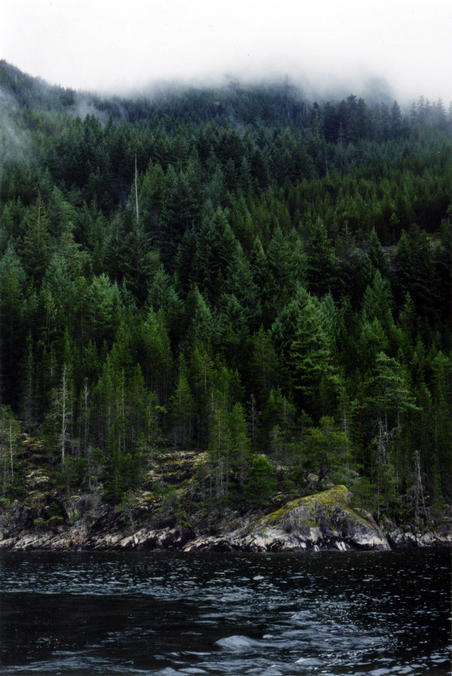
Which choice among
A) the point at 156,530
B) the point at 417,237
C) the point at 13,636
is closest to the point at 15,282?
the point at 156,530

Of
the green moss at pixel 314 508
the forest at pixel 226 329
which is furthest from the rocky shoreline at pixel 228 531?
the forest at pixel 226 329

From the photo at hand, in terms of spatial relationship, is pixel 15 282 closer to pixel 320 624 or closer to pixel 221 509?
pixel 221 509

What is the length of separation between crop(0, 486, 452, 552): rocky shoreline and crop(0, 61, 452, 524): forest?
2216 mm

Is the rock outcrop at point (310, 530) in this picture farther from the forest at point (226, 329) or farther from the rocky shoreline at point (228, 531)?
the forest at point (226, 329)

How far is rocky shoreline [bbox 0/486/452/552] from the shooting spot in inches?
1882

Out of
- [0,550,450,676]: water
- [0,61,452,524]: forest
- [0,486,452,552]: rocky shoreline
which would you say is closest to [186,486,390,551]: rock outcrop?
[0,486,452,552]: rocky shoreline

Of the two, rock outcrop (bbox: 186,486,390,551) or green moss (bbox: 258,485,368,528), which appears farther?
green moss (bbox: 258,485,368,528)

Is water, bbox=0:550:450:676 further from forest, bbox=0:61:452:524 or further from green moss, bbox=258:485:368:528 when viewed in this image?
forest, bbox=0:61:452:524

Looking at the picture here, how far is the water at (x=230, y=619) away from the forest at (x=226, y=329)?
20370 millimetres

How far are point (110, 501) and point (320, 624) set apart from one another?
39870mm

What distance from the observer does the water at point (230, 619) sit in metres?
16.3

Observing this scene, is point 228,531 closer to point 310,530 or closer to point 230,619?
point 310,530

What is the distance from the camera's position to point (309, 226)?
358 ft

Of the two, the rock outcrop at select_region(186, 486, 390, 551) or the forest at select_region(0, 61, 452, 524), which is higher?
the forest at select_region(0, 61, 452, 524)
